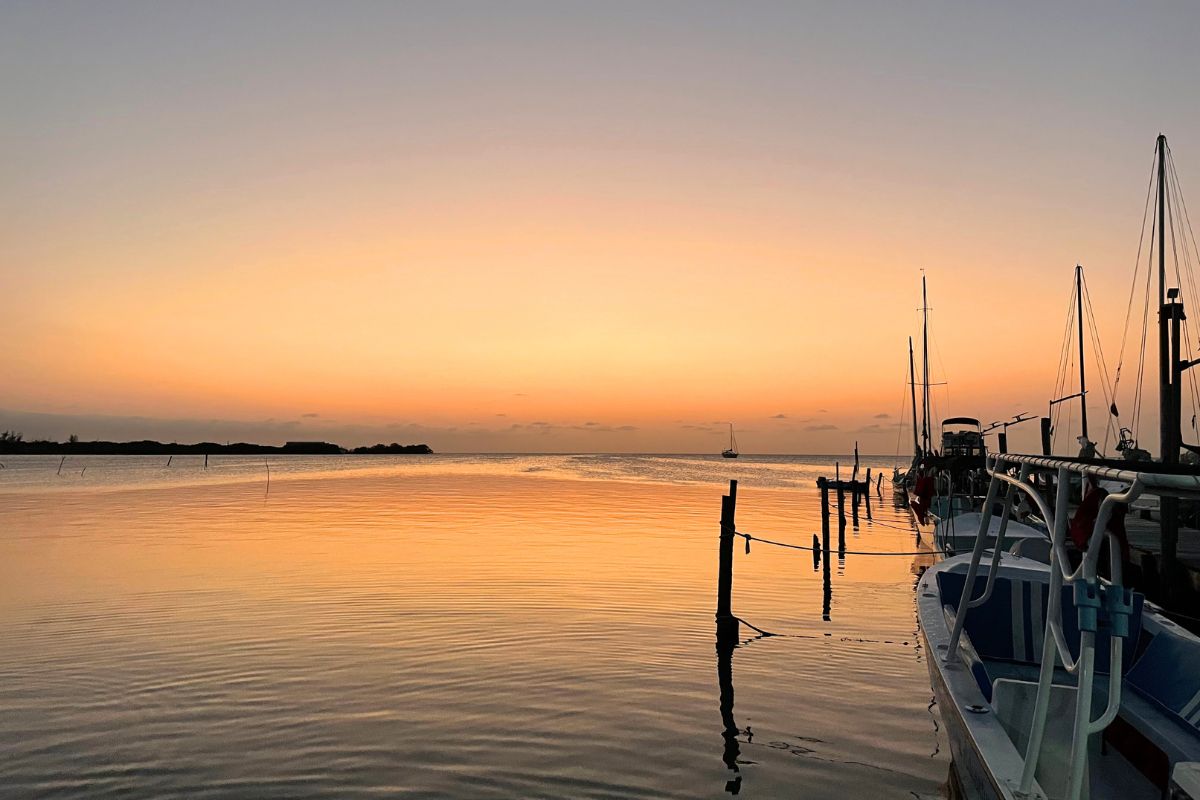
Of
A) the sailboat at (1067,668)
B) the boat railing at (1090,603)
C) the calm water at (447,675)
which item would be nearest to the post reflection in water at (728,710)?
the calm water at (447,675)

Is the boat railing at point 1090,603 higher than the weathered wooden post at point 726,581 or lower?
higher

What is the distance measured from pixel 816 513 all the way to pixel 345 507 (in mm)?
27325

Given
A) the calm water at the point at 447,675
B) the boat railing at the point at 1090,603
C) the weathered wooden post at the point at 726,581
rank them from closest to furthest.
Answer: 1. the boat railing at the point at 1090,603
2. the calm water at the point at 447,675
3. the weathered wooden post at the point at 726,581

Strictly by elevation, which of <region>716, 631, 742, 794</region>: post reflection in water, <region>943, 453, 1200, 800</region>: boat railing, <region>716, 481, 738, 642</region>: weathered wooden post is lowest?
<region>716, 631, 742, 794</region>: post reflection in water

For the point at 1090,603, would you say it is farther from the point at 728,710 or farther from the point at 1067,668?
the point at 728,710

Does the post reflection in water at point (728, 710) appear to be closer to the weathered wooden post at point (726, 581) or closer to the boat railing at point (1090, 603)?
the weathered wooden post at point (726, 581)

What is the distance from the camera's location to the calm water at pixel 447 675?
9664 millimetres

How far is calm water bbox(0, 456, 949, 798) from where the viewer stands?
9664 millimetres

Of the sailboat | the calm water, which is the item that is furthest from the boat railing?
the calm water

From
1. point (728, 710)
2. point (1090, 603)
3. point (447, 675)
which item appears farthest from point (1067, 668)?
point (447, 675)

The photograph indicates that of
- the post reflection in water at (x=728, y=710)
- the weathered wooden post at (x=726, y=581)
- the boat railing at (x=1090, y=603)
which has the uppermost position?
the boat railing at (x=1090, y=603)

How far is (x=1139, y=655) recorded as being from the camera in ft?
32.0

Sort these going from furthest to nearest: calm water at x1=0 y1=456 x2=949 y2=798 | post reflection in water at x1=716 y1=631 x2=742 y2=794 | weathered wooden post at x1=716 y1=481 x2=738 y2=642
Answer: weathered wooden post at x1=716 y1=481 x2=738 y2=642
post reflection in water at x1=716 y1=631 x2=742 y2=794
calm water at x1=0 y1=456 x2=949 y2=798

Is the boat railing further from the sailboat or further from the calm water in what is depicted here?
the calm water
